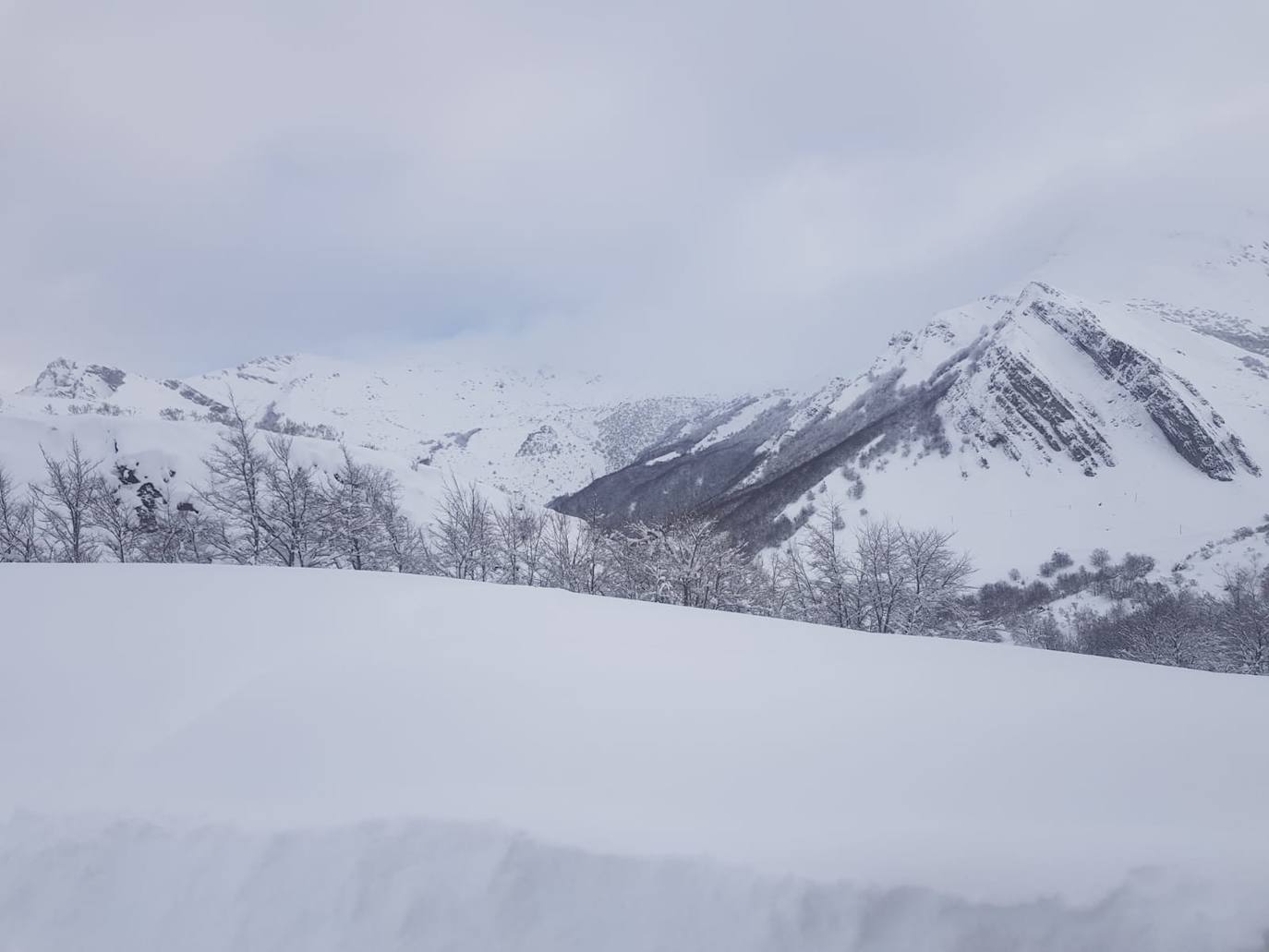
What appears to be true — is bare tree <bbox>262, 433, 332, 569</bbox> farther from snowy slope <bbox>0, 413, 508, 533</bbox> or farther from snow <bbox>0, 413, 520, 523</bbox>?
snow <bbox>0, 413, 520, 523</bbox>

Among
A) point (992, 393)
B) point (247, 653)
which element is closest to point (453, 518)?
point (247, 653)

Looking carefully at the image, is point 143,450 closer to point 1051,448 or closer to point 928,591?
point 928,591

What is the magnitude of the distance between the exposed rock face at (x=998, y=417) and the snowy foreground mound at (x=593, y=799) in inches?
2287

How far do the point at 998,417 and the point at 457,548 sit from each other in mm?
106600

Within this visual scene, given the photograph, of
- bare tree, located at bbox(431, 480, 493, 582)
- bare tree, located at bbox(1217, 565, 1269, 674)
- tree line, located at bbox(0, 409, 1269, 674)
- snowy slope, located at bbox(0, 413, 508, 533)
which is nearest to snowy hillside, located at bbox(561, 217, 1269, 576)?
bare tree, located at bbox(1217, 565, 1269, 674)

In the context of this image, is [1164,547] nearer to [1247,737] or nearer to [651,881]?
[1247,737]

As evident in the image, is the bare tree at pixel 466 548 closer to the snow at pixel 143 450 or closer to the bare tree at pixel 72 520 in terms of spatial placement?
the snow at pixel 143 450

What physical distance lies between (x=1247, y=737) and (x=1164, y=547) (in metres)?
88.2

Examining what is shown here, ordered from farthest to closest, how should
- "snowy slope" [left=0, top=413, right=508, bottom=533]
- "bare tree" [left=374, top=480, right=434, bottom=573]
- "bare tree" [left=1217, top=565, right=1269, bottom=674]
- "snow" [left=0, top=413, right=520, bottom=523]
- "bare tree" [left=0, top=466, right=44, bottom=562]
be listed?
1. "snow" [left=0, top=413, right=520, bottom=523]
2. "snowy slope" [left=0, top=413, right=508, bottom=533]
3. "bare tree" [left=1217, top=565, right=1269, bottom=674]
4. "bare tree" [left=374, top=480, right=434, bottom=573]
5. "bare tree" [left=0, top=466, right=44, bottom=562]

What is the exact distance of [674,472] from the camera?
159500mm

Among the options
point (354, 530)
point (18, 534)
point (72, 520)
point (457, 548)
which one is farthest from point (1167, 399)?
point (18, 534)

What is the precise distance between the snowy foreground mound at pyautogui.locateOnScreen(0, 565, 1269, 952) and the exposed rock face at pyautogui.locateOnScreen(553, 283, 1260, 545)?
58.1 meters

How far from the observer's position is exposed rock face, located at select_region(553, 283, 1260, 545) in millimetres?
83750

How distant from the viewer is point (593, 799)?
10.7 ft
